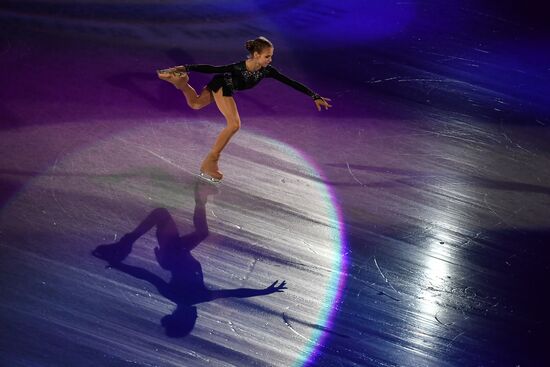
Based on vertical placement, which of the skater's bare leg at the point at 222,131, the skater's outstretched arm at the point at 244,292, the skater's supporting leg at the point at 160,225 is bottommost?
the skater's outstretched arm at the point at 244,292

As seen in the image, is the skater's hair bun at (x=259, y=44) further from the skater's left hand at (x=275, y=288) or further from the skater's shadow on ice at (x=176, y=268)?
the skater's left hand at (x=275, y=288)

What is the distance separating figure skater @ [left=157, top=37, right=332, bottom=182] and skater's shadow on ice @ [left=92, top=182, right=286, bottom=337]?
721 mm

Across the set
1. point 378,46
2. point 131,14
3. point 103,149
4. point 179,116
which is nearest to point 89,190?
point 103,149

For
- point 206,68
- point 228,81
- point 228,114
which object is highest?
point 206,68

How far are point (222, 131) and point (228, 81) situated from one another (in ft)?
1.60

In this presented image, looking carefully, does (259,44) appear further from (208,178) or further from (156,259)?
(156,259)

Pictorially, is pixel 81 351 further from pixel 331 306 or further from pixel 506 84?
pixel 506 84

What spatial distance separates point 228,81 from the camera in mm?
7027

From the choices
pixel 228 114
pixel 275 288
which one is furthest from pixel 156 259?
pixel 228 114

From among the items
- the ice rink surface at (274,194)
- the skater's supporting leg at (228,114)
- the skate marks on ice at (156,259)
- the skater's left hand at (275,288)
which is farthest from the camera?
the skater's supporting leg at (228,114)

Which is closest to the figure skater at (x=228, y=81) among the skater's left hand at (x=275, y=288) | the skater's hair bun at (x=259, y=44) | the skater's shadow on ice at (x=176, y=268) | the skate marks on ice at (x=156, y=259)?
the skater's hair bun at (x=259, y=44)

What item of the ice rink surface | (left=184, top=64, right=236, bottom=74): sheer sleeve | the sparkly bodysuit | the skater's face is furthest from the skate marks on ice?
the skater's face

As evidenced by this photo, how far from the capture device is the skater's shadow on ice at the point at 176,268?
18.6ft

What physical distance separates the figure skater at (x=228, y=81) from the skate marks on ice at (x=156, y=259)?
0.30m
